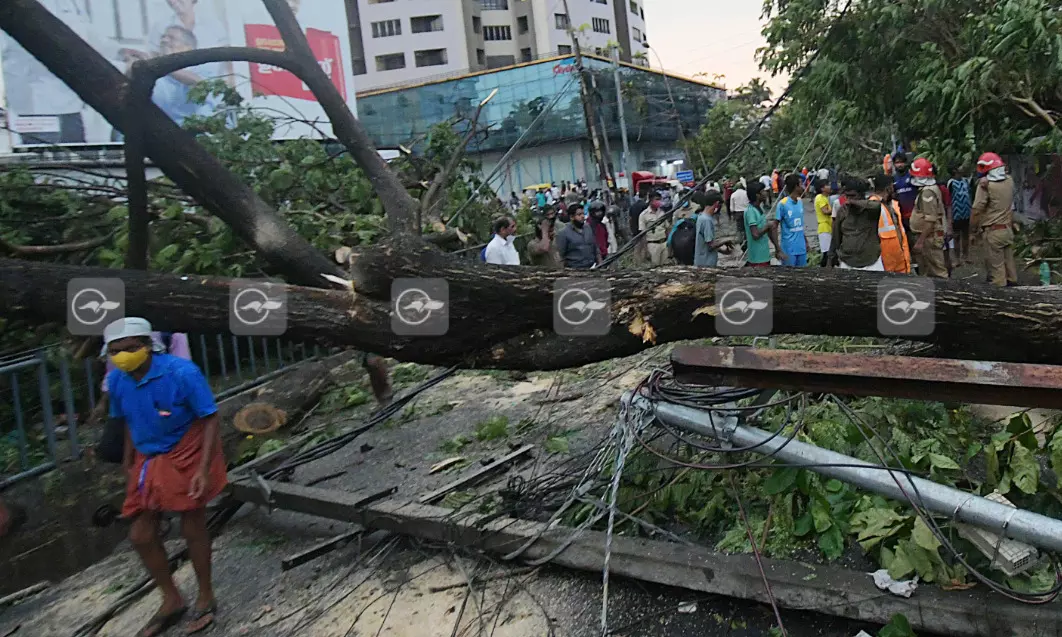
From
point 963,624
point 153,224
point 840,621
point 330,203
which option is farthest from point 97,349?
point 963,624

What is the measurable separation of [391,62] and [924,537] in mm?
46749

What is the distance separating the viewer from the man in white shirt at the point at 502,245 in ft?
24.1

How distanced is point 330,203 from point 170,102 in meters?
11.6

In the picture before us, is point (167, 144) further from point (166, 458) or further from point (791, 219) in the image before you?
point (791, 219)

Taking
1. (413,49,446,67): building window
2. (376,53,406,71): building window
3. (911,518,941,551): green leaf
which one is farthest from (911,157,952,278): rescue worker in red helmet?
(376,53,406,71): building window

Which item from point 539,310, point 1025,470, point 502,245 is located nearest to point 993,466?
point 1025,470

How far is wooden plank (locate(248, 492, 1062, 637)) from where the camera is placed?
8.48 feet

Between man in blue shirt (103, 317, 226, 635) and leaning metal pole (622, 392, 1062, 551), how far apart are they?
197 centimetres

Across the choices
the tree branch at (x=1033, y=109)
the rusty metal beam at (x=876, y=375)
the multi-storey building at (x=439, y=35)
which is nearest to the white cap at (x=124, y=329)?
the rusty metal beam at (x=876, y=375)

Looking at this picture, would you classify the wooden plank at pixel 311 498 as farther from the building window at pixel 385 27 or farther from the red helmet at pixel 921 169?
the building window at pixel 385 27

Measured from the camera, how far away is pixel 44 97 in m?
17.5

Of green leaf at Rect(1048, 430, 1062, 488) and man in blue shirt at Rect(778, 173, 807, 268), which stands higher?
man in blue shirt at Rect(778, 173, 807, 268)

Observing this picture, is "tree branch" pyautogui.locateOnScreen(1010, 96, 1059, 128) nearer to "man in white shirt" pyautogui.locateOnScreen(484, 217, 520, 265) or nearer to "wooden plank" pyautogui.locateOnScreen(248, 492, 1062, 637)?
"man in white shirt" pyautogui.locateOnScreen(484, 217, 520, 265)

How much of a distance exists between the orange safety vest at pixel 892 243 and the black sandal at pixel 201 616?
19.7ft
